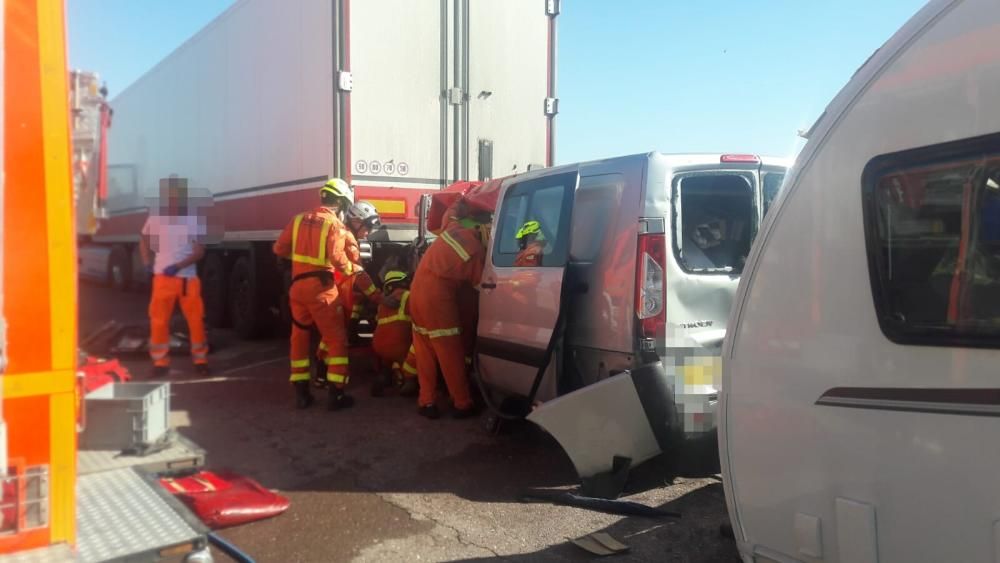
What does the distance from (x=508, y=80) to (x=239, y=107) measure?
146 inches

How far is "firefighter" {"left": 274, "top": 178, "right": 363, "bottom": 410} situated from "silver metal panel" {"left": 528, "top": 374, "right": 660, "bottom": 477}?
2.57 metres

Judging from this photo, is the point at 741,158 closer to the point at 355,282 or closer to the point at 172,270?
the point at 355,282

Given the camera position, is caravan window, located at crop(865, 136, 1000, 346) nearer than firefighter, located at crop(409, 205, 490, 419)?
Yes

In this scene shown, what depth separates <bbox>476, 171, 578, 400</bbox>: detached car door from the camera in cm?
462

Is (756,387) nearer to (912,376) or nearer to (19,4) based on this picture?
(912,376)

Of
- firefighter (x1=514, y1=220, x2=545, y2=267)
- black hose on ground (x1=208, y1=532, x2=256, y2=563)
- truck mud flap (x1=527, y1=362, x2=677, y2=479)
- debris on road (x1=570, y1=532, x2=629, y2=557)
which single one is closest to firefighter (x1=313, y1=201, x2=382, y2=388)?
firefighter (x1=514, y1=220, x2=545, y2=267)

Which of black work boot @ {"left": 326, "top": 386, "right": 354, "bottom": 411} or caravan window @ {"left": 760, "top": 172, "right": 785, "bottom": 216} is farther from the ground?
caravan window @ {"left": 760, "top": 172, "right": 785, "bottom": 216}

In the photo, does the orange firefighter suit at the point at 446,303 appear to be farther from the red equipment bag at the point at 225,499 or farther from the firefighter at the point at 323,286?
the red equipment bag at the point at 225,499

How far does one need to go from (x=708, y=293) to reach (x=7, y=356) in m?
3.18

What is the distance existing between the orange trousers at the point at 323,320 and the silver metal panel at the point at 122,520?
Answer: 3.14 m

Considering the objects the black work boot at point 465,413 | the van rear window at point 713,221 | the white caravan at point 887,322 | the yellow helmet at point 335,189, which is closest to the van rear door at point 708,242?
the van rear window at point 713,221

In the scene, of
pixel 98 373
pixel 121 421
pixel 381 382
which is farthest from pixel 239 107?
pixel 121 421

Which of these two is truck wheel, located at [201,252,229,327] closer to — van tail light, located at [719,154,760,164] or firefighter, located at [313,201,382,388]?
firefighter, located at [313,201,382,388]


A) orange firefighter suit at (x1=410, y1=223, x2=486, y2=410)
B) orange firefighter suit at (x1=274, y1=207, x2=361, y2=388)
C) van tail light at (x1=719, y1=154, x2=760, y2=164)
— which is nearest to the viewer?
van tail light at (x1=719, y1=154, x2=760, y2=164)
